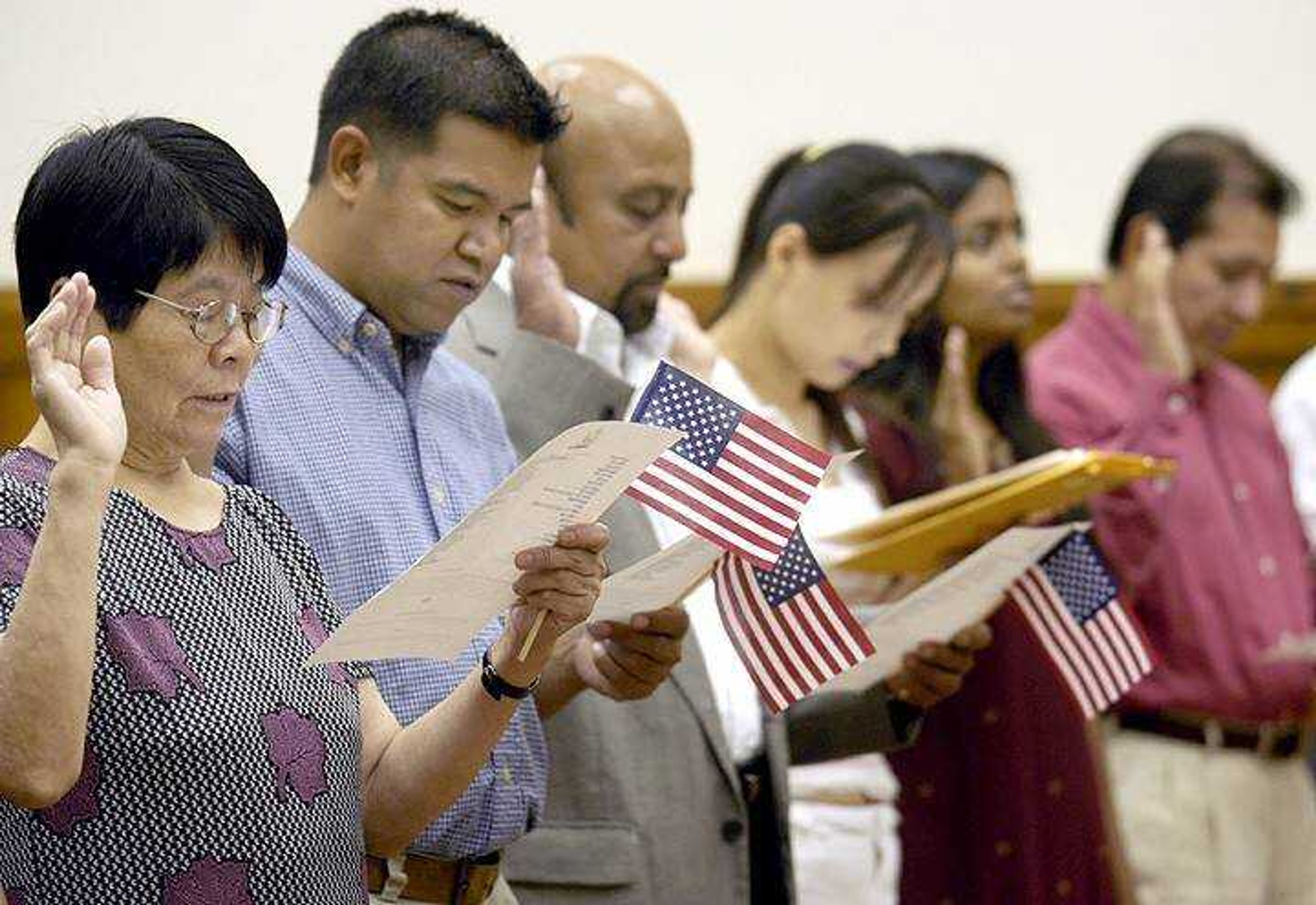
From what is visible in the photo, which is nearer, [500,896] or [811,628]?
[500,896]

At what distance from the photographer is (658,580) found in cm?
223

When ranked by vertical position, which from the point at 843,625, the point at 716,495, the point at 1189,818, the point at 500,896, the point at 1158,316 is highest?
the point at 716,495

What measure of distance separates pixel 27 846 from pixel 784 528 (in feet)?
2.51

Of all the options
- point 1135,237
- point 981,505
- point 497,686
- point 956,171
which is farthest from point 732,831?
point 1135,237

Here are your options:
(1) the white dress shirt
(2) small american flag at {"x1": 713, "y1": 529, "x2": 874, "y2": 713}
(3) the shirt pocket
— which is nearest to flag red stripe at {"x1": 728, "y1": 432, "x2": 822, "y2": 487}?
(2) small american flag at {"x1": 713, "y1": 529, "x2": 874, "y2": 713}

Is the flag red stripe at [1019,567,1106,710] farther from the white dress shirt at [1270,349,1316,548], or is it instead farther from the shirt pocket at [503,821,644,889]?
the white dress shirt at [1270,349,1316,548]

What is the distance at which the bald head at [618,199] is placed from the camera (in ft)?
9.77

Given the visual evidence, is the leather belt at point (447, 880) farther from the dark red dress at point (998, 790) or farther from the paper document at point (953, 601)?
the dark red dress at point (998, 790)

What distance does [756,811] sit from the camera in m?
2.85

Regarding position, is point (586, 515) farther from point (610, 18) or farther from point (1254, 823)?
point (610, 18)

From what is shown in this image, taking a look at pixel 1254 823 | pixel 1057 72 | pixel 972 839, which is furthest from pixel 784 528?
pixel 1057 72

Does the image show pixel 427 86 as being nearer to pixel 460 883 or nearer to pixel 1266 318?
pixel 460 883

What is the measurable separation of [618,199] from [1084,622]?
0.76 metres

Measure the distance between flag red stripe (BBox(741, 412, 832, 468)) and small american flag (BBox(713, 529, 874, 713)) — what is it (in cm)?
22
